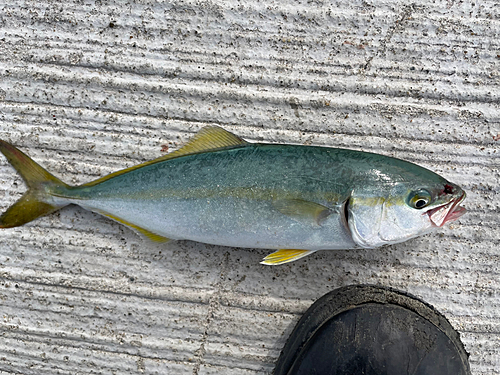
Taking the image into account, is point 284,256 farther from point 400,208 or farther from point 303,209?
point 400,208

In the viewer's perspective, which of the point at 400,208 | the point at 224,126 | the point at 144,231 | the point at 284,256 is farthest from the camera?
the point at 224,126

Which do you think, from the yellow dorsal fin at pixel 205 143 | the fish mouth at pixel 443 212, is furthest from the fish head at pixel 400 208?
the yellow dorsal fin at pixel 205 143

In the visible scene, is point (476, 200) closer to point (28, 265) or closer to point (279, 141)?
point (279, 141)

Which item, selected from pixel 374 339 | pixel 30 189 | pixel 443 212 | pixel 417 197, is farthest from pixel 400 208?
pixel 30 189

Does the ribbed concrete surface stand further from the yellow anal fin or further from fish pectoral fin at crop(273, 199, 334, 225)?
fish pectoral fin at crop(273, 199, 334, 225)

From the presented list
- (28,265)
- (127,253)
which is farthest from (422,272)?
(28,265)

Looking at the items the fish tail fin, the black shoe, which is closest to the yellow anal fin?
the fish tail fin

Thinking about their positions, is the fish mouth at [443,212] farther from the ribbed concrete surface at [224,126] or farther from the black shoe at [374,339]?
the black shoe at [374,339]
